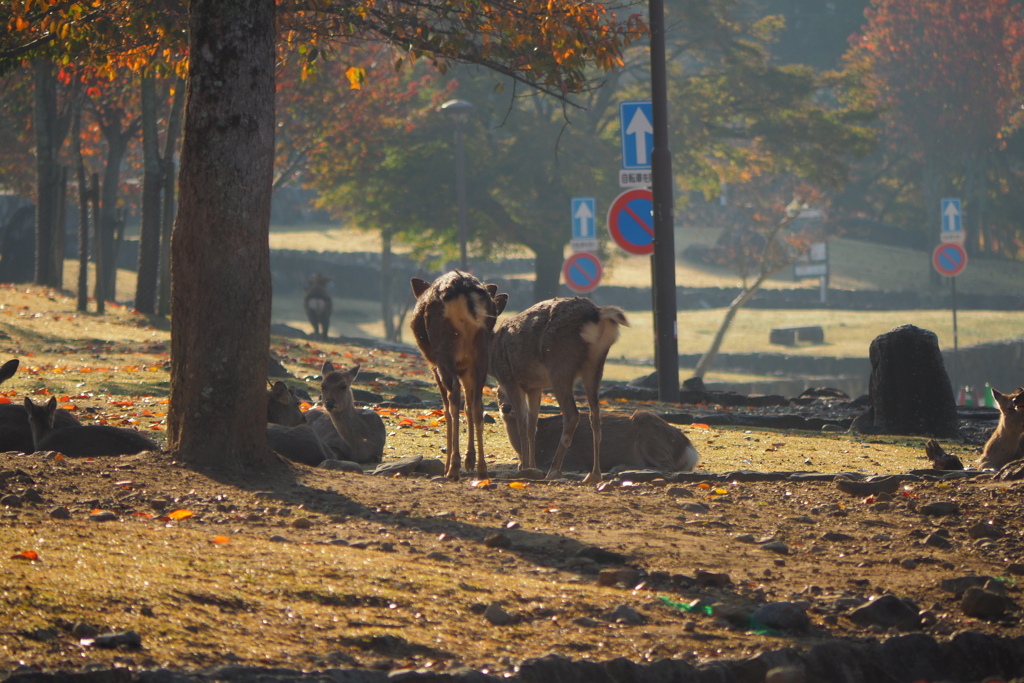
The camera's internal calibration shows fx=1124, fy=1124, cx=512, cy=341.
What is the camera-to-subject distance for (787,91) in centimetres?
3453

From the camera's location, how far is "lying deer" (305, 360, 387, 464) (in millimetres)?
9539

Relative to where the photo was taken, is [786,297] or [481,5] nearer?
[481,5]

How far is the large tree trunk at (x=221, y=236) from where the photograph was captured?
22.0 feet

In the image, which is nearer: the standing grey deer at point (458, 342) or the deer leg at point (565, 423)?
the standing grey deer at point (458, 342)

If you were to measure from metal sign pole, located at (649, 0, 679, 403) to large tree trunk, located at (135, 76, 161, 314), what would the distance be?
464 inches

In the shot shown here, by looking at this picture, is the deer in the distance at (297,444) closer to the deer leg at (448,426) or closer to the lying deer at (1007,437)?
the deer leg at (448,426)

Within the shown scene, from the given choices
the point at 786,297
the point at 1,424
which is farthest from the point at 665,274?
the point at 786,297

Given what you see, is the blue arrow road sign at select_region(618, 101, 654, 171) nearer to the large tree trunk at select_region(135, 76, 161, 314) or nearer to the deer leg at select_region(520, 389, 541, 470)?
the deer leg at select_region(520, 389, 541, 470)

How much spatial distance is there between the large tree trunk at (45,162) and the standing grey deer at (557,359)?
18.4m

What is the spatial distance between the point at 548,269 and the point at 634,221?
64.5ft

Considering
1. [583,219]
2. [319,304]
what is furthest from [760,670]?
[319,304]

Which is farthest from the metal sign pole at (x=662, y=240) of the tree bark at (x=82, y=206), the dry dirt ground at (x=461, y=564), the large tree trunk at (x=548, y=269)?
the large tree trunk at (x=548, y=269)

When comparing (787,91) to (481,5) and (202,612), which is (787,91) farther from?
(202,612)

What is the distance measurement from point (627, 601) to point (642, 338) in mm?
34694
